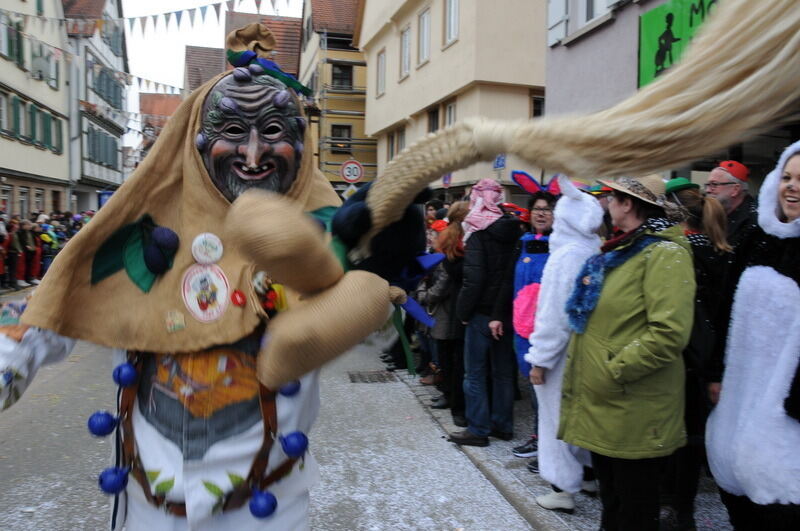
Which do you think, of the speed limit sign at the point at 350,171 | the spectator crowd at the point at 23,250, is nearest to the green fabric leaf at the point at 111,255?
the speed limit sign at the point at 350,171

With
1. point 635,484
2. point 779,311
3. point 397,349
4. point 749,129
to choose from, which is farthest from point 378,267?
point 397,349

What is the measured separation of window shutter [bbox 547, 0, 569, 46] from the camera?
8875 millimetres

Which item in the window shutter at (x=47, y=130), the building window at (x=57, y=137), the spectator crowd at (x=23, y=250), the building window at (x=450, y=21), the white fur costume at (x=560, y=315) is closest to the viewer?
the white fur costume at (x=560, y=315)

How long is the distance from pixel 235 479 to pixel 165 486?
0.63 ft

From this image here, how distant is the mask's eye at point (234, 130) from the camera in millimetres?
1686

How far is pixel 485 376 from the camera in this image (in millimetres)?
4578

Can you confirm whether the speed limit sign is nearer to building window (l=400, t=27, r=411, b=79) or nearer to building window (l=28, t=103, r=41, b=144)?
building window (l=400, t=27, r=411, b=79)

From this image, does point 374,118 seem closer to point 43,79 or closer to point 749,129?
point 43,79

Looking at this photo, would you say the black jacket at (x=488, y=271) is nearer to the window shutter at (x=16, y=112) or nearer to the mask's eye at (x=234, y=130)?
the mask's eye at (x=234, y=130)

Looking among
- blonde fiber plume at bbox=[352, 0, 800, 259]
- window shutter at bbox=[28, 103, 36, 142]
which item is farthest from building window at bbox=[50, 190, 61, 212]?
blonde fiber plume at bbox=[352, 0, 800, 259]

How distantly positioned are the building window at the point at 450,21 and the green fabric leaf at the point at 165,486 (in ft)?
43.3

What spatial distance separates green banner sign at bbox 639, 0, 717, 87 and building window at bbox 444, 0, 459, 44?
23.8 feet

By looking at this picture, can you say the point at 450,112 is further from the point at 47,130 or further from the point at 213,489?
the point at 47,130

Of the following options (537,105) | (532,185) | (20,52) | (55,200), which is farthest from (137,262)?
(55,200)
